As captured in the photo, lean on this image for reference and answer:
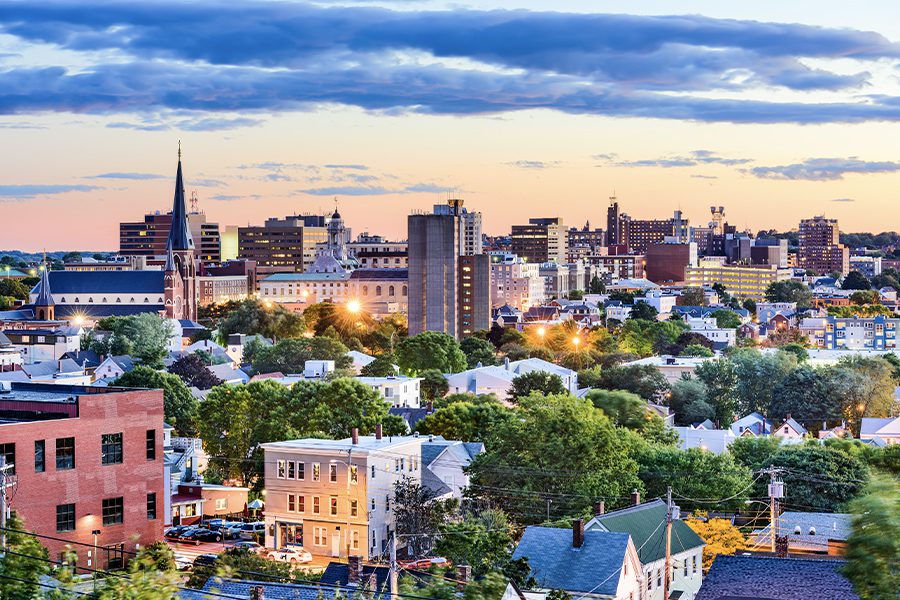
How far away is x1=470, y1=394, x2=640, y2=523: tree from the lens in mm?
51281

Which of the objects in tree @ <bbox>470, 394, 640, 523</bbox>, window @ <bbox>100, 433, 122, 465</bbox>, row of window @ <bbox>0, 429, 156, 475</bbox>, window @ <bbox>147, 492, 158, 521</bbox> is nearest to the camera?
row of window @ <bbox>0, 429, 156, 475</bbox>

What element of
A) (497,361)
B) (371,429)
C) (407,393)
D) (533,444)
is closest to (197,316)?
(497,361)

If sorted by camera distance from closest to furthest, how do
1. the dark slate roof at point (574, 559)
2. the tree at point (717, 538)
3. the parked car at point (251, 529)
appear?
the dark slate roof at point (574, 559), the tree at point (717, 538), the parked car at point (251, 529)

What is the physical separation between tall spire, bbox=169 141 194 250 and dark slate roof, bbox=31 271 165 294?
5.34 m

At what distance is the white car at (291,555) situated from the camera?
49562 mm

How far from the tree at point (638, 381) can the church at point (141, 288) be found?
86.1 m

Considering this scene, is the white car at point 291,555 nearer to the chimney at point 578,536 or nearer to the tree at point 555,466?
the tree at point 555,466

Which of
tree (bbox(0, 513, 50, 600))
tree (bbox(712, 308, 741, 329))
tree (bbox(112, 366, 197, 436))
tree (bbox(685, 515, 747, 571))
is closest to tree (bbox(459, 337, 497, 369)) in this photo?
tree (bbox(112, 366, 197, 436))

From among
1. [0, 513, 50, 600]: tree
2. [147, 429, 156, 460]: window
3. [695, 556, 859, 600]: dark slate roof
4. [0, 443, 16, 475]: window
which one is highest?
[0, 513, 50, 600]: tree

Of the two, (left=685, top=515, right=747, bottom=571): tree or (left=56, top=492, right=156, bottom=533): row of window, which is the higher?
(left=56, top=492, right=156, bottom=533): row of window

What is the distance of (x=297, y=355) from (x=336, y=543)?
67429mm

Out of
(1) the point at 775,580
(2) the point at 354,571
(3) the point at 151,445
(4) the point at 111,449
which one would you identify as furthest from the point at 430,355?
(1) the point at 775,580

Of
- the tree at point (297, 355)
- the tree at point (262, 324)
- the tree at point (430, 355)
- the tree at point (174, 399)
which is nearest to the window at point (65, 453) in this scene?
the tree at point (174, 399)

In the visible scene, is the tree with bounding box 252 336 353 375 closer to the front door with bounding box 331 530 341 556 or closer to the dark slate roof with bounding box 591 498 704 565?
the front door with bounding box 331 530 341 556
